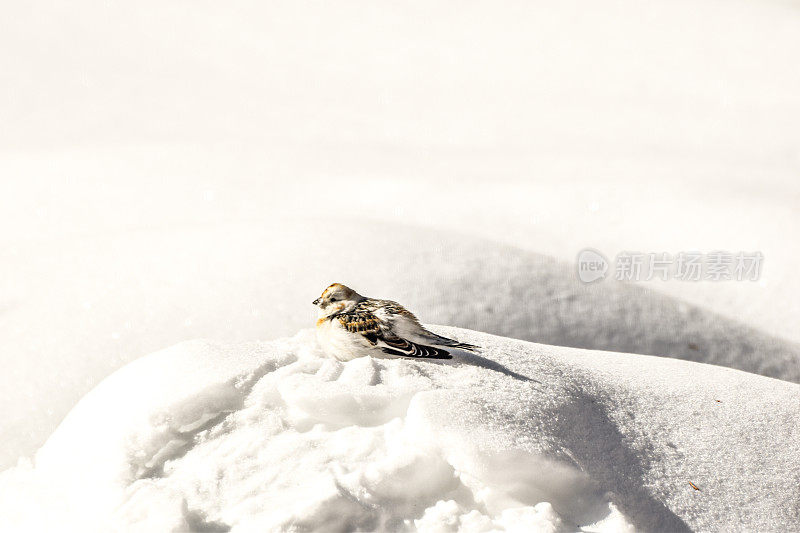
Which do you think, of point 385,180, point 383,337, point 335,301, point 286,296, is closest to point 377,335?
point 383,337

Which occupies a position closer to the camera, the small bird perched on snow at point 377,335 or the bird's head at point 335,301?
the small bird perched on snow at point 377,335

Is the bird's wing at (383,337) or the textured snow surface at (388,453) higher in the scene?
the bird's wing at (383,337)

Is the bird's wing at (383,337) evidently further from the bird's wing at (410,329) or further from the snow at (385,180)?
the snow at (385,180)

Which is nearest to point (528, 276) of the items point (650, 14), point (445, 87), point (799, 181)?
point (799, 181)

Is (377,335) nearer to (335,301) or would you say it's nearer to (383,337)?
(383,337)

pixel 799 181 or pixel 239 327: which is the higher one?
pixel 799 181

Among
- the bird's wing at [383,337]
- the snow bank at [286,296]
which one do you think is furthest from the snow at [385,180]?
the bird's wing at [383,337]

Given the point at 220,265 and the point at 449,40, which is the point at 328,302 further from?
the point at 449,40

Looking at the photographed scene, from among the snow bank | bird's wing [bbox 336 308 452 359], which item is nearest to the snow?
the snow bank
